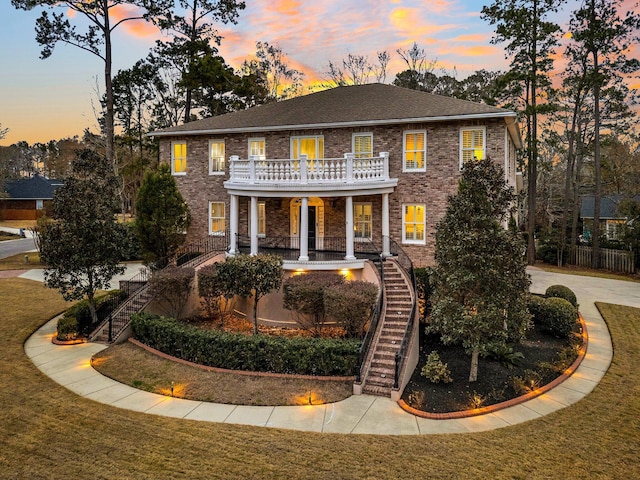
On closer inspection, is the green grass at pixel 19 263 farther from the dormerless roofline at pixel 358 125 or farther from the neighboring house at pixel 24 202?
the neighboring house at pixel 24 202

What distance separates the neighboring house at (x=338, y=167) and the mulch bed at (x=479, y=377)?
5222mm

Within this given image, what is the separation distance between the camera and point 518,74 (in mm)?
25188

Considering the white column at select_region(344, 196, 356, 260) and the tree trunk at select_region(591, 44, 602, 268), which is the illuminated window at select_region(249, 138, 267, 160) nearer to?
the white column at select_region(344, 196, 356, 260)

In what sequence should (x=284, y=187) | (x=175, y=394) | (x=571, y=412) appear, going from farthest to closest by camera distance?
(x=284, y=187) < (x=175, y=394) < (x=571, y=412)

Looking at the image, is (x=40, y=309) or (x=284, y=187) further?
(x=40, y=309)

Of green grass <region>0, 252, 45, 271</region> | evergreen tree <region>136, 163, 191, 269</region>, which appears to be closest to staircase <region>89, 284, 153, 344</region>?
evergreen tree <region>136, 163, 191, 269</region>

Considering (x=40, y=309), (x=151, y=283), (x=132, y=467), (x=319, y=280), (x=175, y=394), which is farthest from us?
(x=40, y=309)

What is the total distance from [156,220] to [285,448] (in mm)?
12496

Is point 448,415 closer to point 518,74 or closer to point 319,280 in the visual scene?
point 319,280

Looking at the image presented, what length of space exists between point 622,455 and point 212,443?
26.2 feet

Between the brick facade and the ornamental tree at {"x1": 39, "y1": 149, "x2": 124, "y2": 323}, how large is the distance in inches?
249

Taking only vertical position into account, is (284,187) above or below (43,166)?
below

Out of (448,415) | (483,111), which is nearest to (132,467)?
(448,415)

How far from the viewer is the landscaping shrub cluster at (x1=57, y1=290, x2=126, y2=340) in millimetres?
14234
